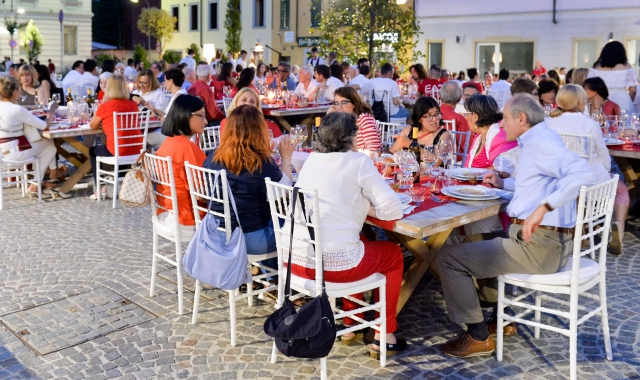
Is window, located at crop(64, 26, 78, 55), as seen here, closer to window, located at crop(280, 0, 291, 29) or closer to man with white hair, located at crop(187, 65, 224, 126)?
window, located at crop(280, 0, 291, 29)

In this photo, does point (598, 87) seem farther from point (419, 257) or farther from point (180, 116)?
point (180, 116)

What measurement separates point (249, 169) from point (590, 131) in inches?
109

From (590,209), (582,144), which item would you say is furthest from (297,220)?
(582,144)

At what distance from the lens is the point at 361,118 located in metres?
5.72

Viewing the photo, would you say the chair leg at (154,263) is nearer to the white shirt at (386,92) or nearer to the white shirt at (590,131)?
the white shirt at (590,131)

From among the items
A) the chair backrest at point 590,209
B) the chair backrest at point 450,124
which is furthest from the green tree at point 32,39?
the chair backrest at point 590,209

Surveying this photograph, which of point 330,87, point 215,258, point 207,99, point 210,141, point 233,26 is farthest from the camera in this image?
point 233,26

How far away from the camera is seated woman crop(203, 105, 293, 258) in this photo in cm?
384

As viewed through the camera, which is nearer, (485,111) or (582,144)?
(485,111)

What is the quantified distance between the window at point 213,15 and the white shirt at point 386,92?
92.2ft

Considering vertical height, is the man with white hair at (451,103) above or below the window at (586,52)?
below

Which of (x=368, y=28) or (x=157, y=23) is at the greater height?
(x=157, y=23)

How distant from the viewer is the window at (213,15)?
37.0 meters

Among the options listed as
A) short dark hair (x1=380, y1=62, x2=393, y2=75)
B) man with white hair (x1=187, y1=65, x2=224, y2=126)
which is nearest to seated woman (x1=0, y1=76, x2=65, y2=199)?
man with white hair (x1=187, y1=65, x2=224, y2=126)
